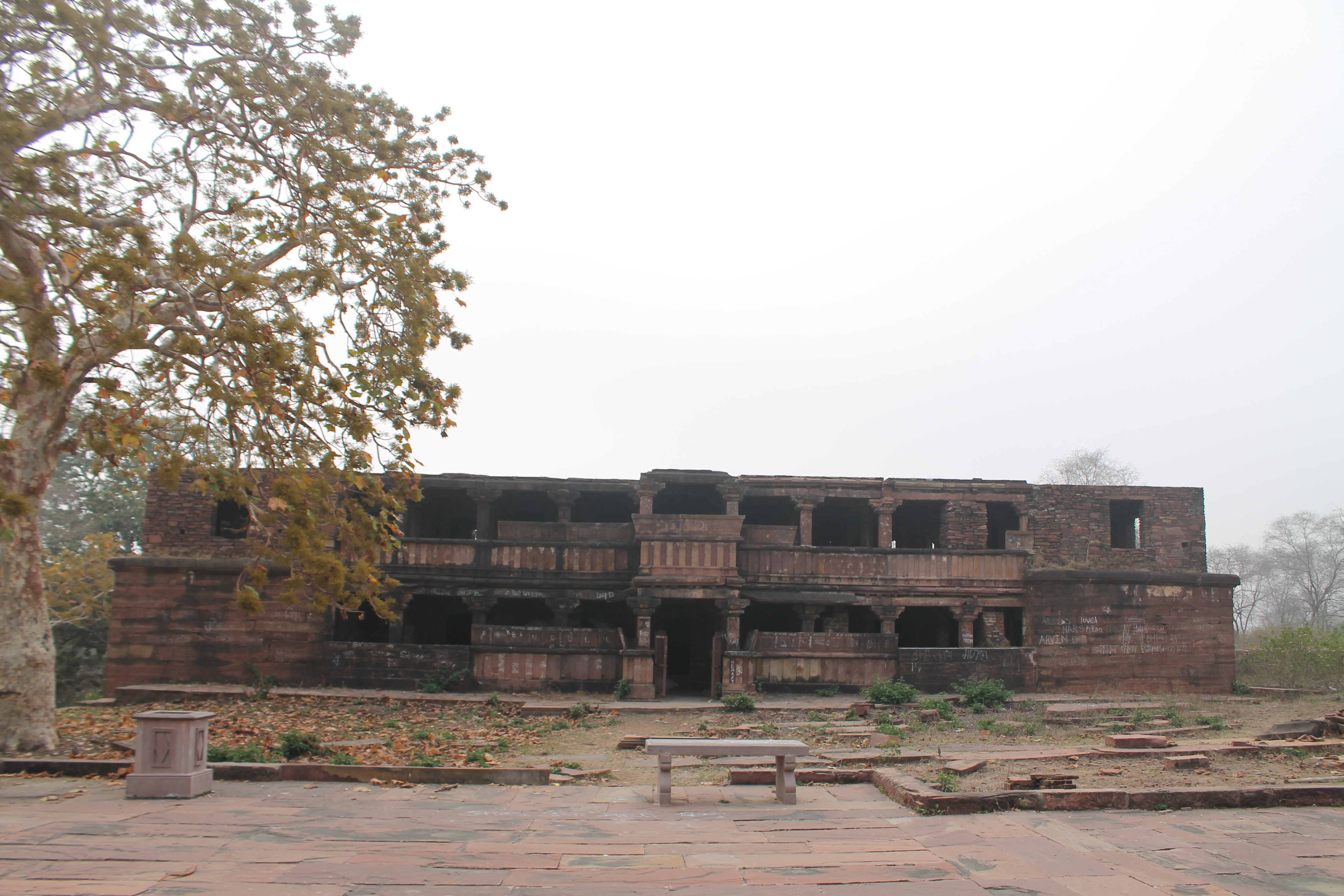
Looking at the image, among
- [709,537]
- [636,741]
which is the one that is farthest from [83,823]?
[709,537]

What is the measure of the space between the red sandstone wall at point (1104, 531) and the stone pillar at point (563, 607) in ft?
36.4

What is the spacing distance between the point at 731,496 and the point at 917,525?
26.1 feet

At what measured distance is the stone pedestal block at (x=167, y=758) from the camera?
8422 millimetres

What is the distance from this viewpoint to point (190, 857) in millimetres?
6367

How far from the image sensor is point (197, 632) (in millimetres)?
20281

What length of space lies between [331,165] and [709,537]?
10696 mm

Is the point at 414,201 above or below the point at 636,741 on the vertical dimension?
above

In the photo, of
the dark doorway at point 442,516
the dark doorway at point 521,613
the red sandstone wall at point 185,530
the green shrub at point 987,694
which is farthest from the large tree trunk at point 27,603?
the green shrub at point 987,694

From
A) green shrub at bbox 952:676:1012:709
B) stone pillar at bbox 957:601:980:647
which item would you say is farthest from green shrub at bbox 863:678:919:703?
stone pillar at bbox 957:601:980:647

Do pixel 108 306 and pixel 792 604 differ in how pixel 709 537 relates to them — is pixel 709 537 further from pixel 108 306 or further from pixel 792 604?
pixel 108 306

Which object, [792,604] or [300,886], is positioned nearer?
[300,886]

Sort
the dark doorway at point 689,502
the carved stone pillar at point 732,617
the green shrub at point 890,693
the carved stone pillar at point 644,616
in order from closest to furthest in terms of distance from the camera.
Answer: the green shrub at point 890,693, the carved stone pillar at point 644,616, the carved stone pillar at point 732,617, the dark doorway at point 689,502

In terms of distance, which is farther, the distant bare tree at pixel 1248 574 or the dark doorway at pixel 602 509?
the distant bare tree at pixel 1248 574

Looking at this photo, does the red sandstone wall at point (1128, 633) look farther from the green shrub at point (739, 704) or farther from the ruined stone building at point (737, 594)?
the green shrub at point (739, 704)
